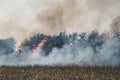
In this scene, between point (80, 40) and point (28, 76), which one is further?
point (80, 40)

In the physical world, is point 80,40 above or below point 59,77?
above

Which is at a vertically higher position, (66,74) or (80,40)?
(80,40)

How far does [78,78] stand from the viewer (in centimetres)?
3381

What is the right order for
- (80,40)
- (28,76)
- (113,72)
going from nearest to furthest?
(28,76), (113,72), (80,40)

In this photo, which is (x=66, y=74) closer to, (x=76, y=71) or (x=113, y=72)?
(x=76, y=71)

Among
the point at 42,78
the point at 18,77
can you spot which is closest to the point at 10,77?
the point at 18,77

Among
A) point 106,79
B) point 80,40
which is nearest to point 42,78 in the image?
point 106,79

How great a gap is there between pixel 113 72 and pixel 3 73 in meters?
10.6

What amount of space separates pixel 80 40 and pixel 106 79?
23.7 metres

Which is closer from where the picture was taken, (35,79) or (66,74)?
(35,79)

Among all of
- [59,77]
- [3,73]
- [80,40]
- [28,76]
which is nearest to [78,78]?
[59,77]

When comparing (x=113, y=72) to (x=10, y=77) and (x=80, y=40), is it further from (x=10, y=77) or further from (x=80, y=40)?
(x=80, y=40)

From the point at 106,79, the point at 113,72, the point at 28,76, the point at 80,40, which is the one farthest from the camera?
the point at 80,40

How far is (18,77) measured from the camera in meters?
34.7
